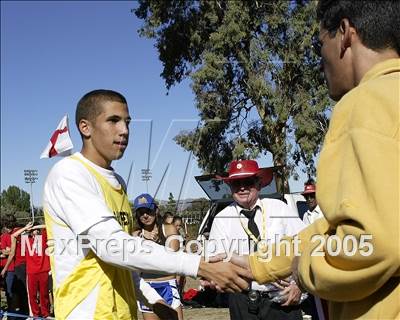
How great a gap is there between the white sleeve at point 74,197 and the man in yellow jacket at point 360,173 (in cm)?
124

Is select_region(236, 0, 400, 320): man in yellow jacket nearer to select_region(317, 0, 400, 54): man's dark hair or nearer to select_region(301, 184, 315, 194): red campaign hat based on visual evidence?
select_region(317, 0, 400, 54): man's dark hair

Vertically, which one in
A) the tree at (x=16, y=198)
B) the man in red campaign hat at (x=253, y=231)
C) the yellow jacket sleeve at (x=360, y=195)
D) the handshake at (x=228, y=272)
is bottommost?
the tree at (x=16, y=198)

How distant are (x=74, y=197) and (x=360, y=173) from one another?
5.45 feet

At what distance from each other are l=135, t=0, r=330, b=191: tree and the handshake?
65.9ft

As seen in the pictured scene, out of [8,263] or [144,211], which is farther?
[8,263]

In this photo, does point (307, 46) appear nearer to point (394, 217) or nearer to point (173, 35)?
point (173, 35)

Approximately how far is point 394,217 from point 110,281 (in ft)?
5.83

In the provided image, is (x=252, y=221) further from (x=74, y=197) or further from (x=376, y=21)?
(x=376, y=21)

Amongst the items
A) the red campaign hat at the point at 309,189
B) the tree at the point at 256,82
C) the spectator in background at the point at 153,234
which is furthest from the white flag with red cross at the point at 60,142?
the tree at the point at 256,82

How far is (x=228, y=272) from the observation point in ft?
9.32

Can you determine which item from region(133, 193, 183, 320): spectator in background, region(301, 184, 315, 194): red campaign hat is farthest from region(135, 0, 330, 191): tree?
region(133, 193, 183, 320): spectator in background

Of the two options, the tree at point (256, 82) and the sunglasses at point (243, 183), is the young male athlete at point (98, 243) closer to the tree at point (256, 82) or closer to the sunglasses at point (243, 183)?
the sunglasses at point (243, 183)

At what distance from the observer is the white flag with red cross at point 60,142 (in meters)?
8.88

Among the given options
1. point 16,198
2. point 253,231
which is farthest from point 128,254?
point 16,198
